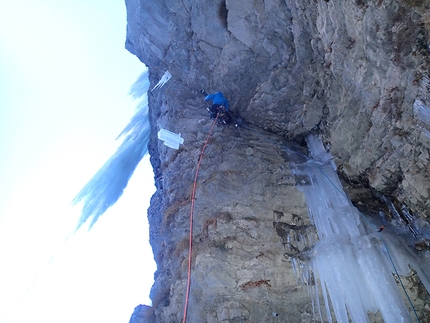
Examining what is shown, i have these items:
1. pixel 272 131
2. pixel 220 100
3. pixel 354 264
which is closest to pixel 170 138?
pixel 220 100

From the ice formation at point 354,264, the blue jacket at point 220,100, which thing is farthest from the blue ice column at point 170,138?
the ice formation at point 354,264

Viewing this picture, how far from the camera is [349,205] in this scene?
17.2 ft

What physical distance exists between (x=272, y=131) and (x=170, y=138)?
2.52 m

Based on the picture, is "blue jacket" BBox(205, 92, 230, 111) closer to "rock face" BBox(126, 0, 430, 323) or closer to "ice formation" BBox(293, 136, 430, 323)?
"rock face" BBox(126, 0, 430, 323)

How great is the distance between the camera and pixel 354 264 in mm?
4367

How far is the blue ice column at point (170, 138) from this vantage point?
7844 millimetres

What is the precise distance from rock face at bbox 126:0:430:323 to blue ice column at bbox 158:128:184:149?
0.16 meters

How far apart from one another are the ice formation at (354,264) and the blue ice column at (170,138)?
12.2 ft

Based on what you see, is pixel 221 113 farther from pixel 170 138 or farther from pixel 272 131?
pixel 170 138

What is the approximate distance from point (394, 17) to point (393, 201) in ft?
9.24

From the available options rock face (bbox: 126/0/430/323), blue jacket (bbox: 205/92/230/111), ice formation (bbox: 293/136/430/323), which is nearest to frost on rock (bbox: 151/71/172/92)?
rock face (bbox: 126/0/430/323)

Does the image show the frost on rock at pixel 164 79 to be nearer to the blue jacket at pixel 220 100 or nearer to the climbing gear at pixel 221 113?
the blue jacket at pixel 220 100

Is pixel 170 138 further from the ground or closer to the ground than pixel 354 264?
further from the ground

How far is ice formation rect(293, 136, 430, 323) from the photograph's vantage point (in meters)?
4.00
